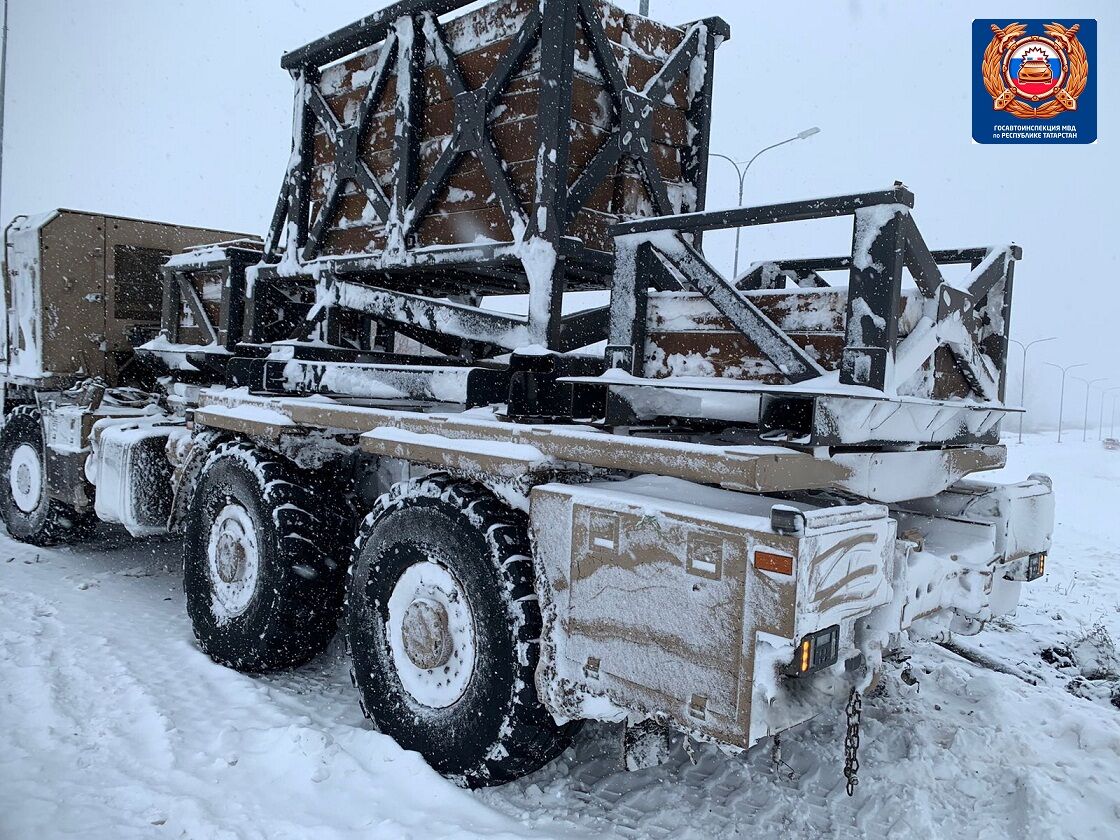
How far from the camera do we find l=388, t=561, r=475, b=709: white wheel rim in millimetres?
3418

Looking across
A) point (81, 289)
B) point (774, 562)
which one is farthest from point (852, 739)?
point (81, 289)

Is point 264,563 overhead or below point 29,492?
overhead

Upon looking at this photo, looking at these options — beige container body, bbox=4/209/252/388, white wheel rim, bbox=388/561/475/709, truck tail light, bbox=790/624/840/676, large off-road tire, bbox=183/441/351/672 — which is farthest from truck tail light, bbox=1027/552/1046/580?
beige container body, bbox=4/209/252/388

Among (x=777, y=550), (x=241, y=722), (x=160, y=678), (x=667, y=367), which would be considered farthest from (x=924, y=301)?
(x=160, y=678)

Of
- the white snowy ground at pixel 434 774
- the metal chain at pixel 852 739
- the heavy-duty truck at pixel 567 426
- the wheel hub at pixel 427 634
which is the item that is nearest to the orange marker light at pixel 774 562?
the heavy-duty truck at pixel 567 426

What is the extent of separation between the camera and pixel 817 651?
2.52 m

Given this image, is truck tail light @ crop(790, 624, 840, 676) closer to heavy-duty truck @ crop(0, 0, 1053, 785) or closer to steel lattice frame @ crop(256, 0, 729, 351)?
heavy-duty truck @ crop(0, 0, 1053, 785)

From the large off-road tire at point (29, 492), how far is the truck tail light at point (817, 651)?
7.05 metres

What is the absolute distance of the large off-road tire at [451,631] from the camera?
318 centimetres

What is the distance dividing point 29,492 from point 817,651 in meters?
7.61

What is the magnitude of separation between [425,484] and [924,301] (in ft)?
6.97

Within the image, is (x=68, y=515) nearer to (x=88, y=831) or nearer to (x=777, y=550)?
(x=88, y=831)

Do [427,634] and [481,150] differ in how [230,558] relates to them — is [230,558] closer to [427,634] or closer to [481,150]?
[427,634]

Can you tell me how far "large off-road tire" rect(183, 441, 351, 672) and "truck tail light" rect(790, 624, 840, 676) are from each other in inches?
109
